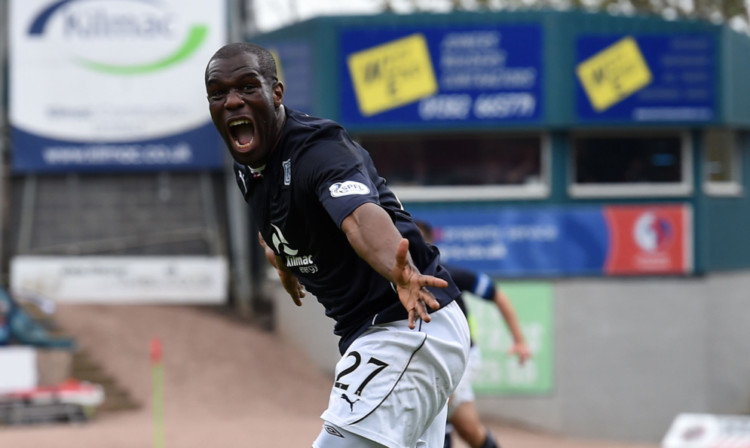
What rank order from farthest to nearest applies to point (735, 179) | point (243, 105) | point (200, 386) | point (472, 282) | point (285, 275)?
1. point (735, 179)
2. point (200, 386)
3. point (472, 282)
4. point (285, 275)
5. point (243, 105)

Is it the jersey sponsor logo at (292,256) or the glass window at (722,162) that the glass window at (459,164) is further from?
the jersey sponsor logo at (292,256)

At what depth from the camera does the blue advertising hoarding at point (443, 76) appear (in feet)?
54.2

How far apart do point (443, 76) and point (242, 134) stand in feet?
41.2

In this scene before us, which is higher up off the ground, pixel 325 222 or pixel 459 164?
pixel 459 164

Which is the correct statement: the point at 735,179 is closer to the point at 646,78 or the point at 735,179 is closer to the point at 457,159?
the point at 646,78

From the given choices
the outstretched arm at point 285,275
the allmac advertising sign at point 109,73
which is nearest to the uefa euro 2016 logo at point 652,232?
the allmac advertising sign at point 109,73

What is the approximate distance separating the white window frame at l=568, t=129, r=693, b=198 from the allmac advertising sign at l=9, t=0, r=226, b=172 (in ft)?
18.9

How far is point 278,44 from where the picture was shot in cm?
1802

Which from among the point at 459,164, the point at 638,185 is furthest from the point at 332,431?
the point at 638,185

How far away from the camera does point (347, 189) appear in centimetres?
397

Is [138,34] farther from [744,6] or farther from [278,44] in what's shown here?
[744,6]

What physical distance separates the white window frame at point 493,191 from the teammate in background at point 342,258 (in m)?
12.3

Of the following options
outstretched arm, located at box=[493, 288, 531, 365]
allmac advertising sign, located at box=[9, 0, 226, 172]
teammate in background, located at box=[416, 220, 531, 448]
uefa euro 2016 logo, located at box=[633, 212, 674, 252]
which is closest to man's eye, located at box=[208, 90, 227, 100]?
teammate in background, located at box=[416, 220, 531, 448]

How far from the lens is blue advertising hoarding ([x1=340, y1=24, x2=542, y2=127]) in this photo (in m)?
16.5
